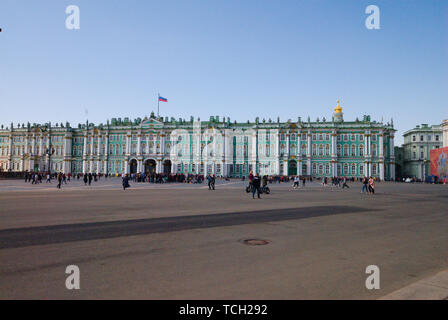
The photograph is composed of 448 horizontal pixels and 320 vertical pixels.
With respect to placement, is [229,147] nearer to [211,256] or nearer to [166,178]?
[166,178]

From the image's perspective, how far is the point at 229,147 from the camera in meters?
81.7

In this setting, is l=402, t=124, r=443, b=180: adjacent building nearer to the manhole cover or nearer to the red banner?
the red banner

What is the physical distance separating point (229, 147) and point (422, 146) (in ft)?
182

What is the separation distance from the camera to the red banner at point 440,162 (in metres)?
61.2

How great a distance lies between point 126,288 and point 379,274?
12.9 ft

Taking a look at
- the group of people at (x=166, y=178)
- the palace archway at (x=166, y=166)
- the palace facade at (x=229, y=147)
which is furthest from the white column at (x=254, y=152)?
the group of people at (x=166, y=178)

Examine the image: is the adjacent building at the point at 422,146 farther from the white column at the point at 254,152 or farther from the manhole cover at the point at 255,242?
the manhole cover at the point at 255,242

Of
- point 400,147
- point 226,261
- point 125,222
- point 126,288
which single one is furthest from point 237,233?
point 400,147

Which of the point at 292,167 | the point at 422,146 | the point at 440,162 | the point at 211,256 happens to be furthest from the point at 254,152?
the point at 211,256

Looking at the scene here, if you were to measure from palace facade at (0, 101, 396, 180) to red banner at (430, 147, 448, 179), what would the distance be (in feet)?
36.8

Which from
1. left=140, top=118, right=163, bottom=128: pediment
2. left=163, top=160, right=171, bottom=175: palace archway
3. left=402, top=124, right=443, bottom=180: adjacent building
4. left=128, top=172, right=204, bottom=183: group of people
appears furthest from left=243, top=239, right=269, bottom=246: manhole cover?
left=402, top=124, right=443, bottom=180: adjacent building

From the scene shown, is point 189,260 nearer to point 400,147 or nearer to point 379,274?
point 379,274

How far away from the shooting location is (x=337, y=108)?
8712cm
